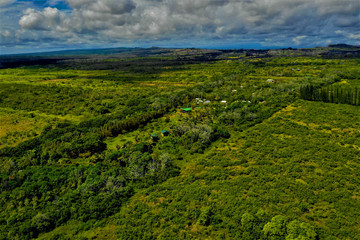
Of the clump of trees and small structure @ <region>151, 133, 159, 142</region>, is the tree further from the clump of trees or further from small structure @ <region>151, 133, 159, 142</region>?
the clump of trees

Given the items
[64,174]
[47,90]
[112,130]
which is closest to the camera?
[64,174]

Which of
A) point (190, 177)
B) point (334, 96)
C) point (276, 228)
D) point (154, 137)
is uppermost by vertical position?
point (334, 96)

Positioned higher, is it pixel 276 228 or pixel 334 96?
pixel 334 96

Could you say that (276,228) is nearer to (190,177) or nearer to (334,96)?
(190,177)

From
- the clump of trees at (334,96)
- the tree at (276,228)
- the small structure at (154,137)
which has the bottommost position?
the tree at (276,228)

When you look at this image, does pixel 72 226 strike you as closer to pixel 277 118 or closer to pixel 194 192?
pixel 194 192

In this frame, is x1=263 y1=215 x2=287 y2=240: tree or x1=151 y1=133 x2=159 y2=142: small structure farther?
x1=151 y1=133 x2=159 y2=142: small structure

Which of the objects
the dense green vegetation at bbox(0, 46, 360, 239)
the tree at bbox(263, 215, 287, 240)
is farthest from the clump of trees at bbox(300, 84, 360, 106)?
the tree at bbox(263, 215, 287, 240)

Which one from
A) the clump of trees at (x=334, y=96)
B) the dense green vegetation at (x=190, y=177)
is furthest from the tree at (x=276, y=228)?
the clump of trees at (x=334, y=96)

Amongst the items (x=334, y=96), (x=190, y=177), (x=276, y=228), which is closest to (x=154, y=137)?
(x=190, y=177)

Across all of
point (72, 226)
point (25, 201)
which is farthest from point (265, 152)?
point (25, 201)

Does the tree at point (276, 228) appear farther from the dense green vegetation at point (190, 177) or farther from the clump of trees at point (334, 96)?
the clump of trees at point (334, 96)
